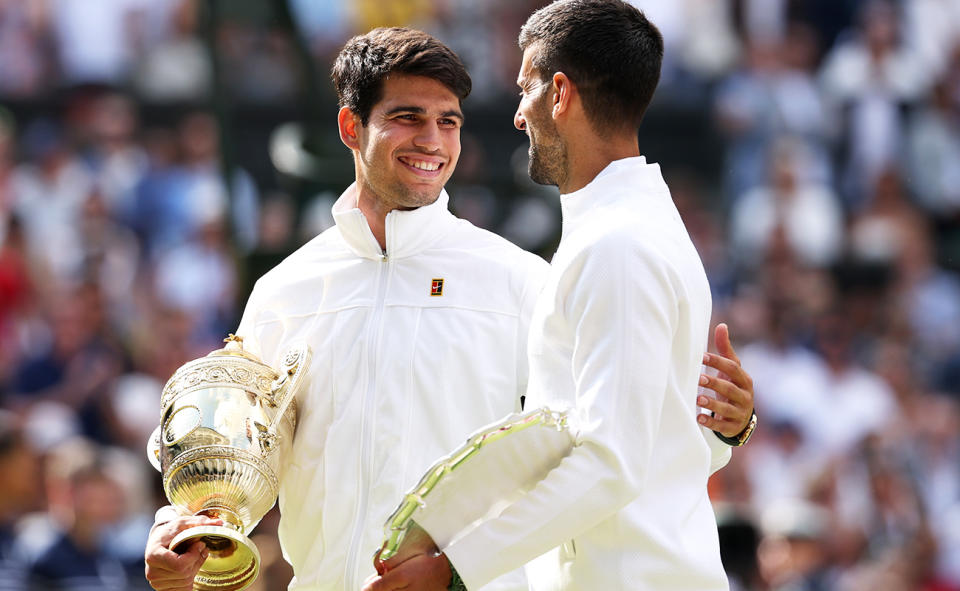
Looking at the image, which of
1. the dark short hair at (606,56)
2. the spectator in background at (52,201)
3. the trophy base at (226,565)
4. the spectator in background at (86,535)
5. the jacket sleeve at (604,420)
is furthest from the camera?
the spectator in background at (52,201)

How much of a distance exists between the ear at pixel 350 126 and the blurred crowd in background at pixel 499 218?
279cm

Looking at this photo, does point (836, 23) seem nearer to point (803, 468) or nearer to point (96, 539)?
point (803, 468)

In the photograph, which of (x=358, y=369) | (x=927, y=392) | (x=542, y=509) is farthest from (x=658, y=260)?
(x=927, y=392)

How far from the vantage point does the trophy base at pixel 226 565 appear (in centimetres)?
333

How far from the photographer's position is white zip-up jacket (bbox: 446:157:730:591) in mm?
2803


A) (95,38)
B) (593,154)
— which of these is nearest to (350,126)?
(593,154)

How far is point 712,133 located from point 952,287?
2.06 m

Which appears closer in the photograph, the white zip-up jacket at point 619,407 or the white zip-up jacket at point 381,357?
the white zip-up jacket at point 619,407

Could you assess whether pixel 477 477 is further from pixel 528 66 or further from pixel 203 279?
pixel 203 279

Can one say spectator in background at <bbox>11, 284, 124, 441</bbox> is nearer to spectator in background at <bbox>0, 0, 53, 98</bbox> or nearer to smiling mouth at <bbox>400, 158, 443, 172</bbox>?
spectator in background at <bbox>0, 0, 53, 98</bbox>

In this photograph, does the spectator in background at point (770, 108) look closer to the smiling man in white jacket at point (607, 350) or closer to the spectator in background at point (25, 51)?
the spectator in background at point (25, 51)

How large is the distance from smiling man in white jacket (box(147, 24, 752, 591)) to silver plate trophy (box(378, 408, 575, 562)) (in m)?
0.53

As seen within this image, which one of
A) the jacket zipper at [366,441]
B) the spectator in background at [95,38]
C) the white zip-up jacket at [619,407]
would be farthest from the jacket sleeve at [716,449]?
the spectator in background at [95,38]

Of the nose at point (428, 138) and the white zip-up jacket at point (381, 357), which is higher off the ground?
the nose at point (428, 138)
